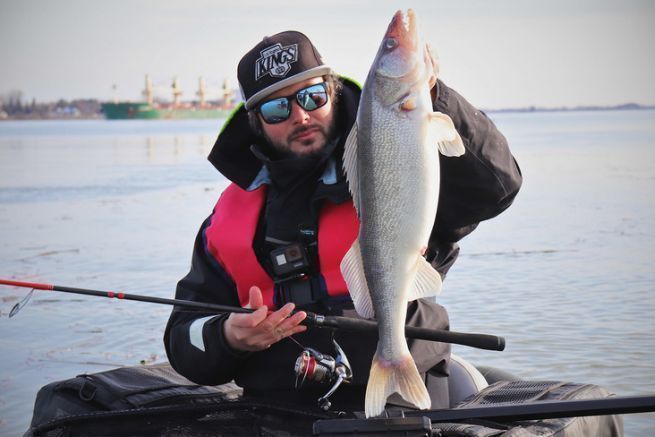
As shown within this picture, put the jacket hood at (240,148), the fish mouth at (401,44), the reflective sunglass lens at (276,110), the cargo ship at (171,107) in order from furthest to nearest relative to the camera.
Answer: the cargo ship at (171,107), the jacket hood at (240,148), the reflective sunglass lens at (276,110), the fish mouth at (401,44)

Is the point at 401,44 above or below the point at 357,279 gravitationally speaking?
above

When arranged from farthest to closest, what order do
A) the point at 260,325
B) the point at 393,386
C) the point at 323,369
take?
the point at 323,369
the point at 260,325
the point at 393,386

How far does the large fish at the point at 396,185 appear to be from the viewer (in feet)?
9.29

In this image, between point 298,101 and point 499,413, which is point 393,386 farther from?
point 298,101

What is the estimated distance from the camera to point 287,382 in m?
3.87

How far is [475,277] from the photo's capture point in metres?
9.25

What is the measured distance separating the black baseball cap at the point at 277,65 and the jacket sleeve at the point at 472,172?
0.75 metres

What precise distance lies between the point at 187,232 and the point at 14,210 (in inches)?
170

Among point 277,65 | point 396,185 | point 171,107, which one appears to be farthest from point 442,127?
point 171,107

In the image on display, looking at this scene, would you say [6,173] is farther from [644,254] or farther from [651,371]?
[651,371]

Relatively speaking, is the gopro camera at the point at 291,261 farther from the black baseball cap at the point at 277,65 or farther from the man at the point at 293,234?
the black baseball cap at the point at 277,65

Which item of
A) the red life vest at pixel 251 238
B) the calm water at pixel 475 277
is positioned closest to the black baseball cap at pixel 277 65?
the red life vest at pixel 251 238

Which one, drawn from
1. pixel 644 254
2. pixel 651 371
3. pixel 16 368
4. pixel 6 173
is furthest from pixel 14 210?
pixel 651 371

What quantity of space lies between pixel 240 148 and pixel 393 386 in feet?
5.52
